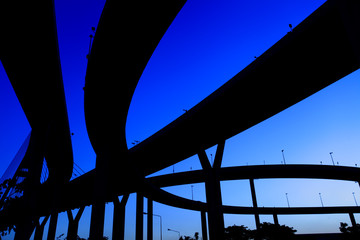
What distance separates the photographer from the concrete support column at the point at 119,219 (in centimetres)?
3847

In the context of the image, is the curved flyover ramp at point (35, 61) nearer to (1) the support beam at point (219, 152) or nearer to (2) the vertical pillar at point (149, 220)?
(1) the support beam at point (219, 152)

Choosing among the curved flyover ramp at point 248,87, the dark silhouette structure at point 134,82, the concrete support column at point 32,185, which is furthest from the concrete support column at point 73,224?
the concrete support column at point 32,185

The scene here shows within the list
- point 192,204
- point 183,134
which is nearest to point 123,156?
point 183,134

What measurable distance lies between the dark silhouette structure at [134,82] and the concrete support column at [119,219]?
1826 cm

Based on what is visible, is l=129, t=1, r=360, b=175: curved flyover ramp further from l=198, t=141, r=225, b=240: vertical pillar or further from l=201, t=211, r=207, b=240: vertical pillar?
l=201, t=211, r=207, b=240: vertical pillar

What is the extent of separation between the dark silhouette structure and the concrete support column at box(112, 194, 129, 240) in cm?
1826

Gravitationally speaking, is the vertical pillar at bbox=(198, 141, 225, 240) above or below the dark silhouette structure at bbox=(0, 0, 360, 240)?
below

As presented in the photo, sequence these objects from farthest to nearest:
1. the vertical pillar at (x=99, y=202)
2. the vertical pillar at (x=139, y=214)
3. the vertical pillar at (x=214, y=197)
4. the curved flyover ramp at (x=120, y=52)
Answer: the vertical pillar at (x=139, y=214)
the vertical pillar at (x=214, y=197)
the vertical pillar at (x=99, y=202)
the curved flyover ramp at (x=120, y=52)

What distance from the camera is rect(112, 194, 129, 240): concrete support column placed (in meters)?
38.5

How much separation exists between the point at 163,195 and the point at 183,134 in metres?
25.8

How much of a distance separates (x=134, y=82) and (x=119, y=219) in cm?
3328

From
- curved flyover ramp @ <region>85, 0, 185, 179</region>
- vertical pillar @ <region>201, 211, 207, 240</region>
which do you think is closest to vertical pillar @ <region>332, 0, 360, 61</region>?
curved flyover ramp @ <region>85, 0, 185, 179</region>

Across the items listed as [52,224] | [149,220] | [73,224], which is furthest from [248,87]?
[73,224]

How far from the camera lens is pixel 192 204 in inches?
2069
